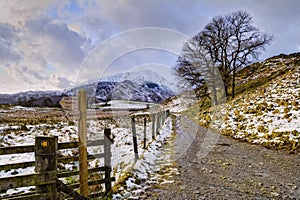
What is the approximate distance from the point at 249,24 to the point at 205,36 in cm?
567

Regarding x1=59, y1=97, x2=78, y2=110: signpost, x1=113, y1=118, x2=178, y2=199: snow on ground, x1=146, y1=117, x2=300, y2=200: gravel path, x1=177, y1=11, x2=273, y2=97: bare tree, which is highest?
x1=177, y1=11, x2=273, y2=97: bare tree

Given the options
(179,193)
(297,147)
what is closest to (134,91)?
(297,147)

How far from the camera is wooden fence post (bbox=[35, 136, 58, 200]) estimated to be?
10.6 feet

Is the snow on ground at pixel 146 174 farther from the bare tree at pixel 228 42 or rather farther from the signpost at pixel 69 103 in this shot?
the bare tree at pixel 228 42

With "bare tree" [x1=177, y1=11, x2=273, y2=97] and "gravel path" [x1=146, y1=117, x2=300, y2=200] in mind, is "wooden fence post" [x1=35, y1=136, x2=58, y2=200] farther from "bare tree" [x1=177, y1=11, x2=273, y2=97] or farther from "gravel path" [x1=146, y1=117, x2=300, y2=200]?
"bare tree" [x1=177, y1=11, x2=273, y2=97]

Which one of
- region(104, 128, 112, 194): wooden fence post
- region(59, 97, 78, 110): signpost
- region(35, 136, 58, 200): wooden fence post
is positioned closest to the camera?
region(35, 136, 58, 200): wooden fence post

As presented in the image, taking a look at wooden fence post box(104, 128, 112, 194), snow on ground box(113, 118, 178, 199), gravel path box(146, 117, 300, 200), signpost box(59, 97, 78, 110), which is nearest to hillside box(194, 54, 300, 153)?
gravel path box(146, 117, 300, 200)

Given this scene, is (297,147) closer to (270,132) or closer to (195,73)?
(270,132)

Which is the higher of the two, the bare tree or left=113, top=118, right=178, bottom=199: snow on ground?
the bare tree

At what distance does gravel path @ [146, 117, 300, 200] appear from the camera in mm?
4883

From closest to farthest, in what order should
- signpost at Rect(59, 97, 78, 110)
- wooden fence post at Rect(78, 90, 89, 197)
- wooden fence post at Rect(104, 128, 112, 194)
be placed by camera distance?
signpost at Rect(59, 97, 78, 110) < wooden fence post at Rect(78, 90, 89, 197) < wooden fence post at Rect(104, 128, 112, 194)

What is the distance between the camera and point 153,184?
5.47 metres

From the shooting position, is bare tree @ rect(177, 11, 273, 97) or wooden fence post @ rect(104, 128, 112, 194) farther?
bare tree @ rect(177, 11, 273, 97)

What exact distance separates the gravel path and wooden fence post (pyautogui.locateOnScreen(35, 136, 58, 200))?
2178 mm
